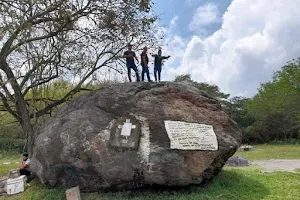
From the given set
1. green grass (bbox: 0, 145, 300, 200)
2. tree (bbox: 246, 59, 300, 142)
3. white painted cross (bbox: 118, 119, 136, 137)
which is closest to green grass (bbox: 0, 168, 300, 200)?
green grass (bbox: 0, 145, 300, 200)

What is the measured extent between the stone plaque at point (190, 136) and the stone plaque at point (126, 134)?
71cm

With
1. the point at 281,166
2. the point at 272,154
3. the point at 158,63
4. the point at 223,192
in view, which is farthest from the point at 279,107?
the point at 223,192

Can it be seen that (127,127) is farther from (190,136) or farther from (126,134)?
(190,136)

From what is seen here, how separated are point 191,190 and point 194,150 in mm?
968

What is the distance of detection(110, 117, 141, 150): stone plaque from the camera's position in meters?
7.83

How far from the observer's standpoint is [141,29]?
13.3 meters

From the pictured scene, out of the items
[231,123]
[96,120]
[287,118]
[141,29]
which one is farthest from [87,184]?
[287,118]

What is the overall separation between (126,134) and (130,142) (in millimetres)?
194

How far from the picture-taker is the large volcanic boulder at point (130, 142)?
7.63 metres

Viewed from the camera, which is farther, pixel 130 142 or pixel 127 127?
pixel 127 127

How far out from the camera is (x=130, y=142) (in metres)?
7.84

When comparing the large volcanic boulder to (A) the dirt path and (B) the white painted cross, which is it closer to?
(B) the white painted cross

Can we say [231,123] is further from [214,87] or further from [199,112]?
[214,87]

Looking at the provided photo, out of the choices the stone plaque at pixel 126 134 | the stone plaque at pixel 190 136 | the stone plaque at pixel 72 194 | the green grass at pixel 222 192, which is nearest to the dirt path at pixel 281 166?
the green grass at pixel 222 192
